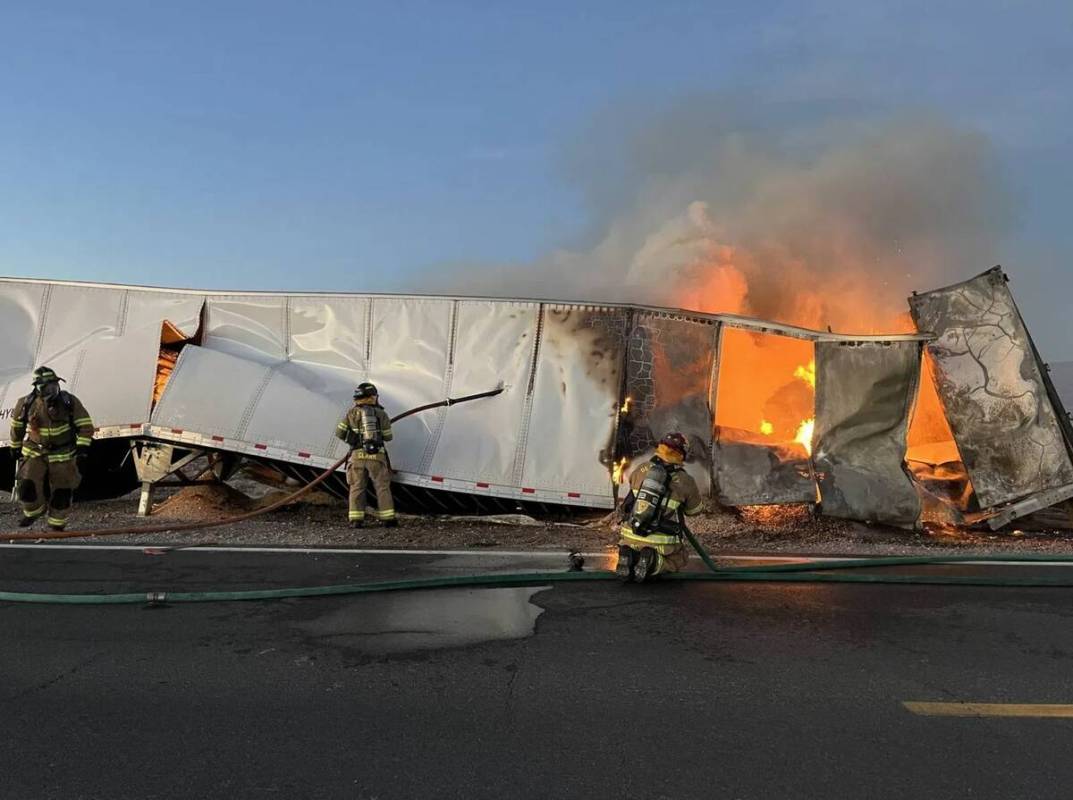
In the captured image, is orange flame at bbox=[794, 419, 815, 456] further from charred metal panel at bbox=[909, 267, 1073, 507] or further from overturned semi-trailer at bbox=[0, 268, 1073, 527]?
charred metal panel at bbox=[909, 267, 1073, 507]

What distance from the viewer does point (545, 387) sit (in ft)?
28.6

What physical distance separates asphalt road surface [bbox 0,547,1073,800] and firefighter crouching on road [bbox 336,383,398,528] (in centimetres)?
269

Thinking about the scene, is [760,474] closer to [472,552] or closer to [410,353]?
[472,552]

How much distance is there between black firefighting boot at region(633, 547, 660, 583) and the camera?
17.7 feet

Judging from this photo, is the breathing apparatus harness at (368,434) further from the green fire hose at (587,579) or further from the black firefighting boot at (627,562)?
the black firefighting boot at (627,562)

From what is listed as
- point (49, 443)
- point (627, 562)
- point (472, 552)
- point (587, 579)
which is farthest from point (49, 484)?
point (627, 562)

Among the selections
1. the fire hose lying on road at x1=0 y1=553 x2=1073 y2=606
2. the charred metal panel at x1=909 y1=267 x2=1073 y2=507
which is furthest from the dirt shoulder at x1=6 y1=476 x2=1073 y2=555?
the fire hose lying on road at x1=0 y1=553 x2=1073 y2=606

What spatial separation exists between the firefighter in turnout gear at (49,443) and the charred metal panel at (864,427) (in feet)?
25.8

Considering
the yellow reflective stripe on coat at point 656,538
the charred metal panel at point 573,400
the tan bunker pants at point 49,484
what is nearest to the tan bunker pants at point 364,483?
the charred metal panel at point 573,400

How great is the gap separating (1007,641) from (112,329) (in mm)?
9542

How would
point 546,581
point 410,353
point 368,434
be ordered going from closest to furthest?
1. point 546,581
2. point 368,434
3. point 410,353

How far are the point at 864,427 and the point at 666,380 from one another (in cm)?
222

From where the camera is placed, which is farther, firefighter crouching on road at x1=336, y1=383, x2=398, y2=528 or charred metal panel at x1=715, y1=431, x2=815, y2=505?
charred metal panel at x1=715, y1=431, x2=815, y2=505

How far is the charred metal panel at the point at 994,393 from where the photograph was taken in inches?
315
